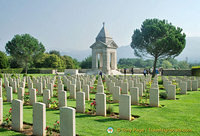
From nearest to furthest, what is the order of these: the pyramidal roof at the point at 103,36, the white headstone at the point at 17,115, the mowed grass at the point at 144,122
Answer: the mowed grass at the point at 144,122 < the white headstone at the point at 17,115 < the pyramidal roof at the point at 103,36

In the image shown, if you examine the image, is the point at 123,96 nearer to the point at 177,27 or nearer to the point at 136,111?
the point at 136,111

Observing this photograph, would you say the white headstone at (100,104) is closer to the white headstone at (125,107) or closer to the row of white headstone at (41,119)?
the white headstone at (125,107)

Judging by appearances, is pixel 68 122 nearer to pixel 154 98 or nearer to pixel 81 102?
pixel 81 102

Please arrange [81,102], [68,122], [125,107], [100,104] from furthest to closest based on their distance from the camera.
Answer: [81,102] < [100,104] < [125,107] < [68,122]

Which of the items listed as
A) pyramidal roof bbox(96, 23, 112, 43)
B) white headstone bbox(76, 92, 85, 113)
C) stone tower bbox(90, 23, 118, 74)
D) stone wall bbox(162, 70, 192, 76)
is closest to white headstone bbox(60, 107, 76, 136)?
white headstone bbox(76, 92, 85, 113)

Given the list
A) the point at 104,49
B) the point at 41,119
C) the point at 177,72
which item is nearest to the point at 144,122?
the point at 41,119

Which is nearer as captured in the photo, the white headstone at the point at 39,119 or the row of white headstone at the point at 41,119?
the row of white headstone at the point at 41,119

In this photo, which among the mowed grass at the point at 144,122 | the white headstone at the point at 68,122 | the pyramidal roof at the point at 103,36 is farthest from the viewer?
the pyramidal roof at the point at 103,36

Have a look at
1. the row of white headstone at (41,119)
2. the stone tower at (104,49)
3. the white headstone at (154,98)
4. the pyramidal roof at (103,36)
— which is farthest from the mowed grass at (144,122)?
the pyramidal roof at (103,36)

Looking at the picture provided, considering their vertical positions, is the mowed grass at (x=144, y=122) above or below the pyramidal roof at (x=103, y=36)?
below

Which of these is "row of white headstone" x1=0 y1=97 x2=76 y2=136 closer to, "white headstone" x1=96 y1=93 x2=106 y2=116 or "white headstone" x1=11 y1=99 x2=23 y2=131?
"white headstone" x1=11 y1=99 x2=23 y2=131

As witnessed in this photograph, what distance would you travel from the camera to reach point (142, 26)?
33562 mm

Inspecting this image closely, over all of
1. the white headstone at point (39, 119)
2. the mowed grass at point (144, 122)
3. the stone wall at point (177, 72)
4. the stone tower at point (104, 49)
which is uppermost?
the stone tower at point (104, 49)

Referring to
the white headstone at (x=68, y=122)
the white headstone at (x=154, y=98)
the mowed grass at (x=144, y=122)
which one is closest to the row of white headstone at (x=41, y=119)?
the white headstone at (x=68, y=122)
